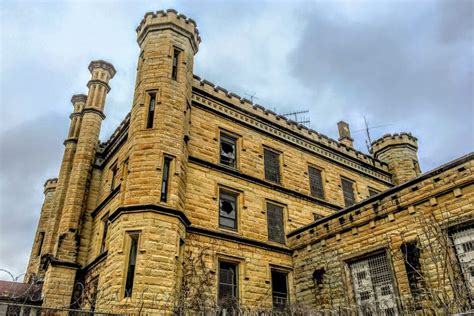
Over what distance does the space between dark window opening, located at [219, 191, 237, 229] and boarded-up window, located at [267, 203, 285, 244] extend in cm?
182

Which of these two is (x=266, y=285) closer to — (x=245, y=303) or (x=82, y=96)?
(x=245, y=303)

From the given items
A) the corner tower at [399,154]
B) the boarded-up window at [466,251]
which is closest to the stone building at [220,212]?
the boarded-up window at [466,251]

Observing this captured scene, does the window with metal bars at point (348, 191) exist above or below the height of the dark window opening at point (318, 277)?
above

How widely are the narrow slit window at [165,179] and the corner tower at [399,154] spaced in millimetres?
17103

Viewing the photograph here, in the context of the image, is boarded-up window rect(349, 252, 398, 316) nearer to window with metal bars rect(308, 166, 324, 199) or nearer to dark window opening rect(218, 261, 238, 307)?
dark window opening rect(218, 261, 238, 307)

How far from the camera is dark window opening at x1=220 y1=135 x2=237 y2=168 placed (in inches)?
733

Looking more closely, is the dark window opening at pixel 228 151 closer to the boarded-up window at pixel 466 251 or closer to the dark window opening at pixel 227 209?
the dark window opening at pixel 227 209

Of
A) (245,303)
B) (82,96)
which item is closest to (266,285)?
(245,303)

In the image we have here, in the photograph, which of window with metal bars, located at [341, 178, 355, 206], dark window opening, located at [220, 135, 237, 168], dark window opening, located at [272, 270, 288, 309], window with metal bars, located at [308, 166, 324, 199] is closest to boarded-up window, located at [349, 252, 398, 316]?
dark window opening, located at [272, 270, 288, 309]

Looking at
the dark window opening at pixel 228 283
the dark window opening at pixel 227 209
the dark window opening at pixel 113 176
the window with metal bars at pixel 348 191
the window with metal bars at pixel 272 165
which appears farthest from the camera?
the window with metal bars at pixel 348 191

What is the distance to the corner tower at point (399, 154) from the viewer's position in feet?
86.7

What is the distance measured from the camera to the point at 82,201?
65.4ft

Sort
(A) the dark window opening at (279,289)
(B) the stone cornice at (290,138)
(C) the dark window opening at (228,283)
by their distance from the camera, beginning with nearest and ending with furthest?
(C) the dark window opening at (228,283), (A) the dark window opening at (279,289), (B) the stone cornice at (290,138)

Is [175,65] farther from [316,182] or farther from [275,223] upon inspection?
[316,182]
